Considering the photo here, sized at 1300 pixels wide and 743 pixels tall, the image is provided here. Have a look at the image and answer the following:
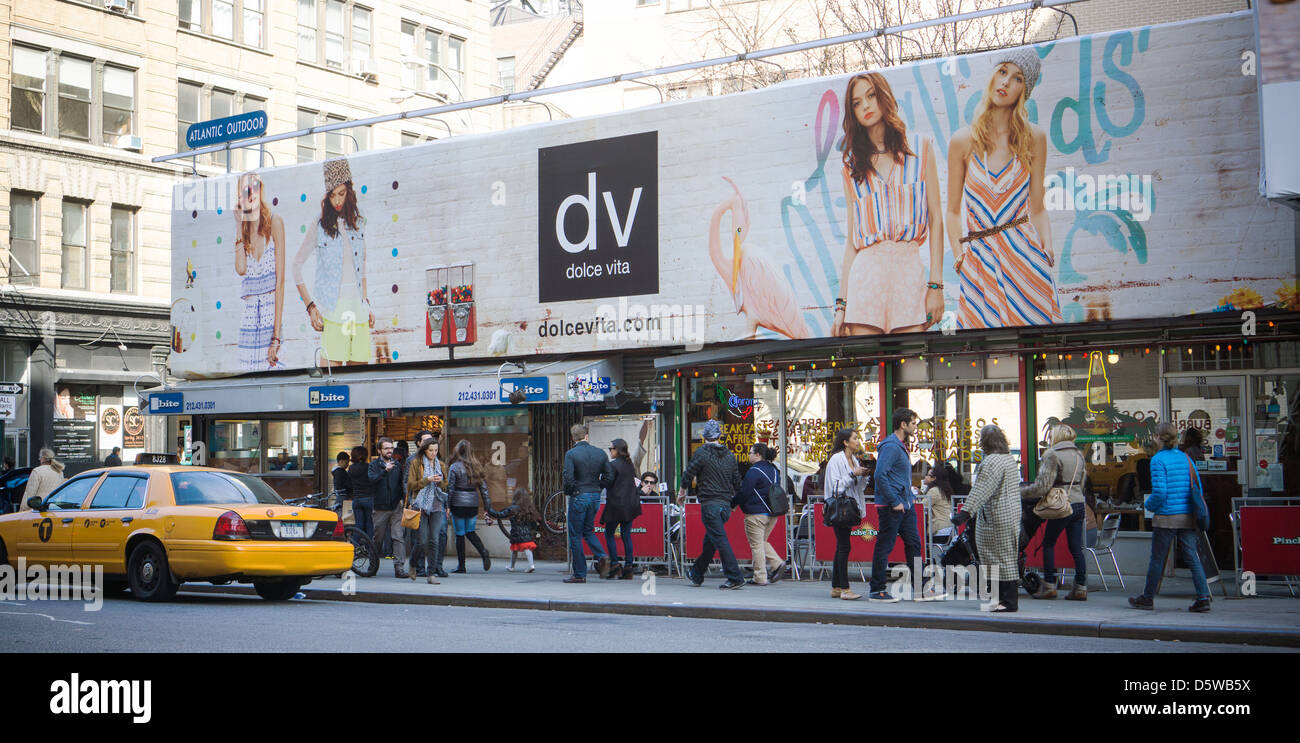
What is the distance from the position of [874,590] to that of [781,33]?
2505cm

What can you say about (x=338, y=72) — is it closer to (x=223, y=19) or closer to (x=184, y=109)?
(x=223, y=19)

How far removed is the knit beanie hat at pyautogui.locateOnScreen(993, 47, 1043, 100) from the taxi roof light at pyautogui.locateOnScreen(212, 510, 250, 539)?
1070 cm

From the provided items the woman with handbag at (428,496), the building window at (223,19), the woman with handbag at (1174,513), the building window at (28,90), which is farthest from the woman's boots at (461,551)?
the building window at (223,19)

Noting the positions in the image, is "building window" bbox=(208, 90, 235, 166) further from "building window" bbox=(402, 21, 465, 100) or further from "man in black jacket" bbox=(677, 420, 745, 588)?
"man in black jacket" bbox=(677, 420, 745, 588)

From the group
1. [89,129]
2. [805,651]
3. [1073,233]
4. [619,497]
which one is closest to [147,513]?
[619,497]

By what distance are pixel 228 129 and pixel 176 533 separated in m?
13.0

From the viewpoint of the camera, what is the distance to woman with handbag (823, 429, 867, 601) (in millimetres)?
14375

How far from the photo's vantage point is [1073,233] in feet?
54.0

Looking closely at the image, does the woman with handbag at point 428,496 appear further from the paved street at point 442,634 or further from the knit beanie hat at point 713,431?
the knit beanie hat at point 713,431

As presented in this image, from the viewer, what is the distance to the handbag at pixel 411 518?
17.4 m

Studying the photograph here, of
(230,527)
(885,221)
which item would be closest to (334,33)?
(885,221)

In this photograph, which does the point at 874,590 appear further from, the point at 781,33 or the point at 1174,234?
→ the point at 781,33

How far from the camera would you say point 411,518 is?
17.4 metres
